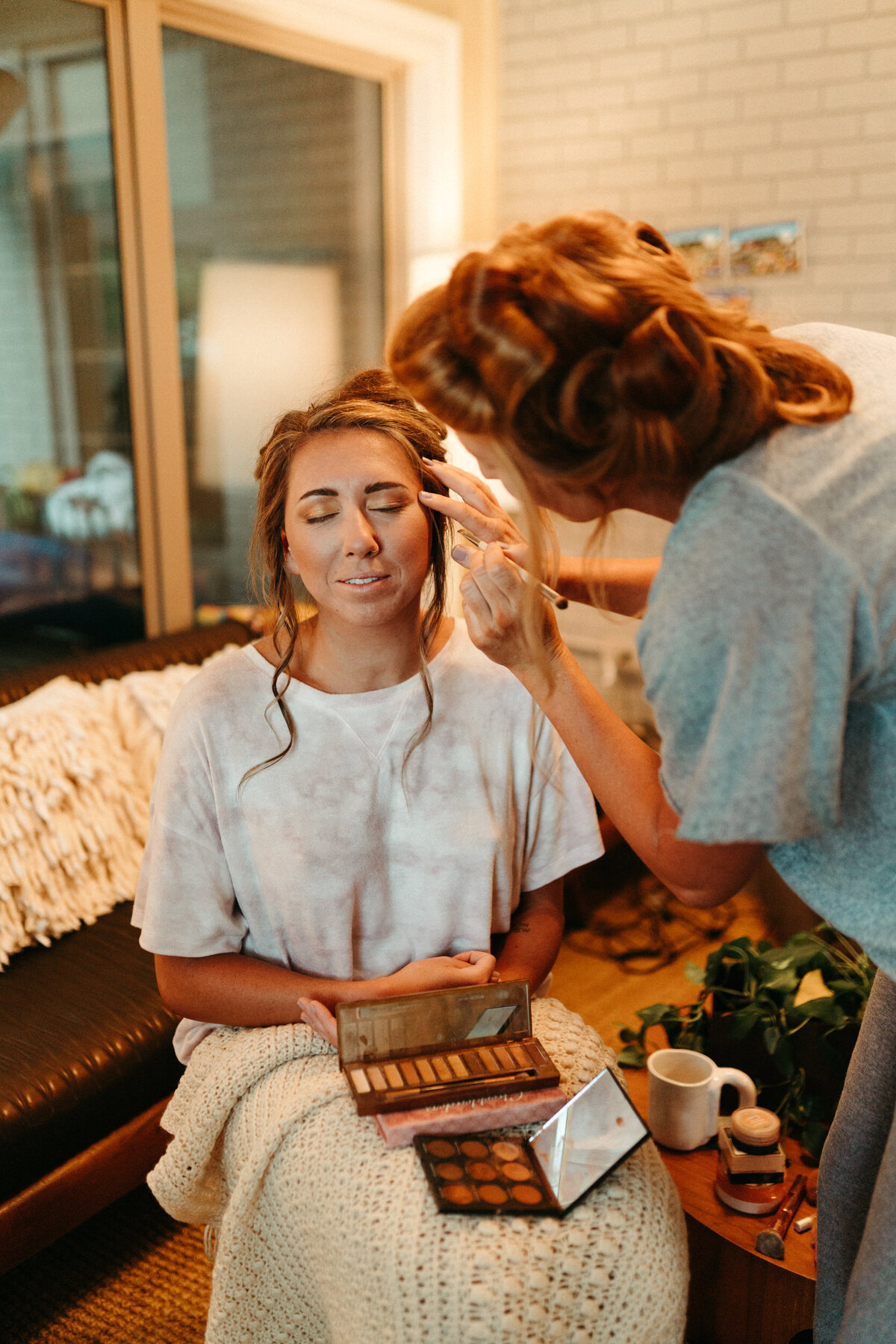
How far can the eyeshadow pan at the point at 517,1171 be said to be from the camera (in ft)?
3.47

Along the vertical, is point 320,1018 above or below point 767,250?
below

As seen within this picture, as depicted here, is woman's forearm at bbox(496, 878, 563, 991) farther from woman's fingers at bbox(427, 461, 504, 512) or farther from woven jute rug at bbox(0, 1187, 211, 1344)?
woven jute rug at bbox(0, 1187, 211, 1344)

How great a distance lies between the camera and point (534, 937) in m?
1.43

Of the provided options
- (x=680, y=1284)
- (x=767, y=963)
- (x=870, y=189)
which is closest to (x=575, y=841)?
(x=767, y=963)

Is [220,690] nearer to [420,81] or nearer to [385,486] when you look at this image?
[385,486]

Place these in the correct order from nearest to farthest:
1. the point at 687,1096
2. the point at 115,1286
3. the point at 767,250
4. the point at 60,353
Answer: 1. the point at 687,1096
2. the point at 115,1286
3. the point at 60,353
4. the point at 767,250

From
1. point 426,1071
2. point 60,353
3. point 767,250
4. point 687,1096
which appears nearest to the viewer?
point 426,1071

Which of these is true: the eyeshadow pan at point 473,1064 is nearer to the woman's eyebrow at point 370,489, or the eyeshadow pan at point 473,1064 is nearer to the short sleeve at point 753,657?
the short sleeve at point 753,657

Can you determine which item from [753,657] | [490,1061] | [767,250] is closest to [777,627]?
[753,657]

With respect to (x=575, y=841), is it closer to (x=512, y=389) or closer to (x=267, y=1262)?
(x=267, y=1262)

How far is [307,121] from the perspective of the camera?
3580 millimetres

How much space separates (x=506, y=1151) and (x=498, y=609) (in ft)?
1.78

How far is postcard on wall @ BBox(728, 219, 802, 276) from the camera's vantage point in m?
3.25

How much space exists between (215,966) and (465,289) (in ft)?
2.89
